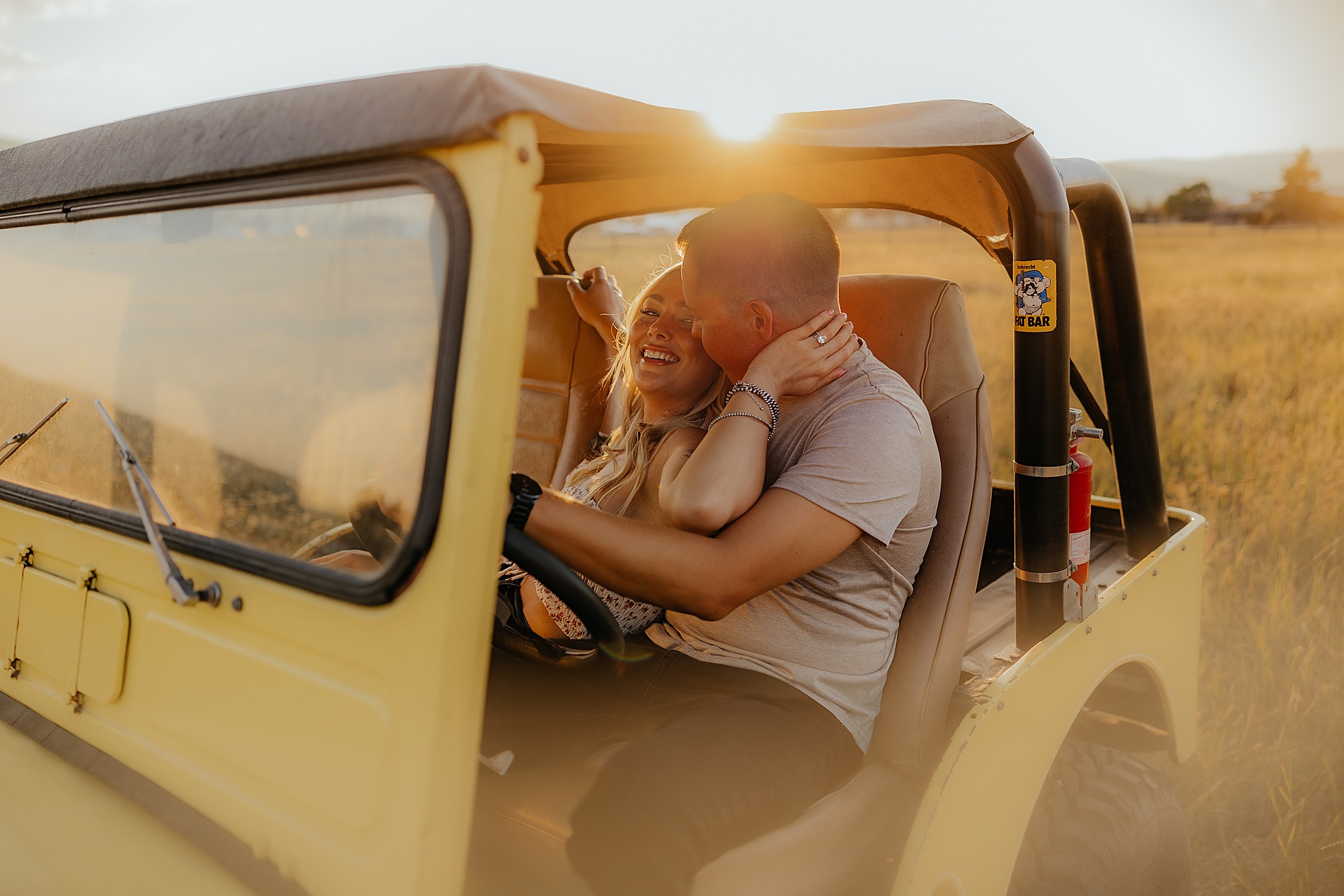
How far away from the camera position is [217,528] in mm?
1303

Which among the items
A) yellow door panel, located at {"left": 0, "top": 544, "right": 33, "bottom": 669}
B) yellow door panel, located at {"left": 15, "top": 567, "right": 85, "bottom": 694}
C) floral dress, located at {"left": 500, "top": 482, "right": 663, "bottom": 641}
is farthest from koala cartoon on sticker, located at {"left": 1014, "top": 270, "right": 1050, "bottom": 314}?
yellow door panel, located at {"left": 0, "top": 544, "right": 33, "bottom": 669}

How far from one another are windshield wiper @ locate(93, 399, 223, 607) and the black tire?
1.70 meters

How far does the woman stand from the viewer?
1589 mm

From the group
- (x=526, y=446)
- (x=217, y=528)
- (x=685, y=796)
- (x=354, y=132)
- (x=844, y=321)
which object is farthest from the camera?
(x=526, y=446)

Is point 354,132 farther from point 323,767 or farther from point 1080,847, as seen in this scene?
point 1080,847

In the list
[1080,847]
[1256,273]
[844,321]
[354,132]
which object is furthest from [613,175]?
[1256,273]

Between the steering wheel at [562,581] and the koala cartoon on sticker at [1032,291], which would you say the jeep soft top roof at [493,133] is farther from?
the steering wheel at [562,581]

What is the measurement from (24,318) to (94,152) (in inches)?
15.4

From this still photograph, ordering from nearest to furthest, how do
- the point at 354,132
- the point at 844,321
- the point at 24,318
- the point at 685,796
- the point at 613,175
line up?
the point at 354,132
the point at 685,796
the point at 24,318
the point at 844,321
the point at 613,175

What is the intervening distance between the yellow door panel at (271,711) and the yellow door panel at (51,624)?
0.18 meters

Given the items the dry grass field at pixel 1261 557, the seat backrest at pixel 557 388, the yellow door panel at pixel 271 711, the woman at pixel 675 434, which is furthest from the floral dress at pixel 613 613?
the dry grass field at pixel 1261 557

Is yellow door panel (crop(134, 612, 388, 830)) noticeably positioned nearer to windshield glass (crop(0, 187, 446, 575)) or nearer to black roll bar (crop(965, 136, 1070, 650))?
windshield glass (crop(0, 187, 446, 575))

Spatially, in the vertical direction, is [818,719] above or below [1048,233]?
below

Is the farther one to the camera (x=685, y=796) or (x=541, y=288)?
(x=541, y=288)
